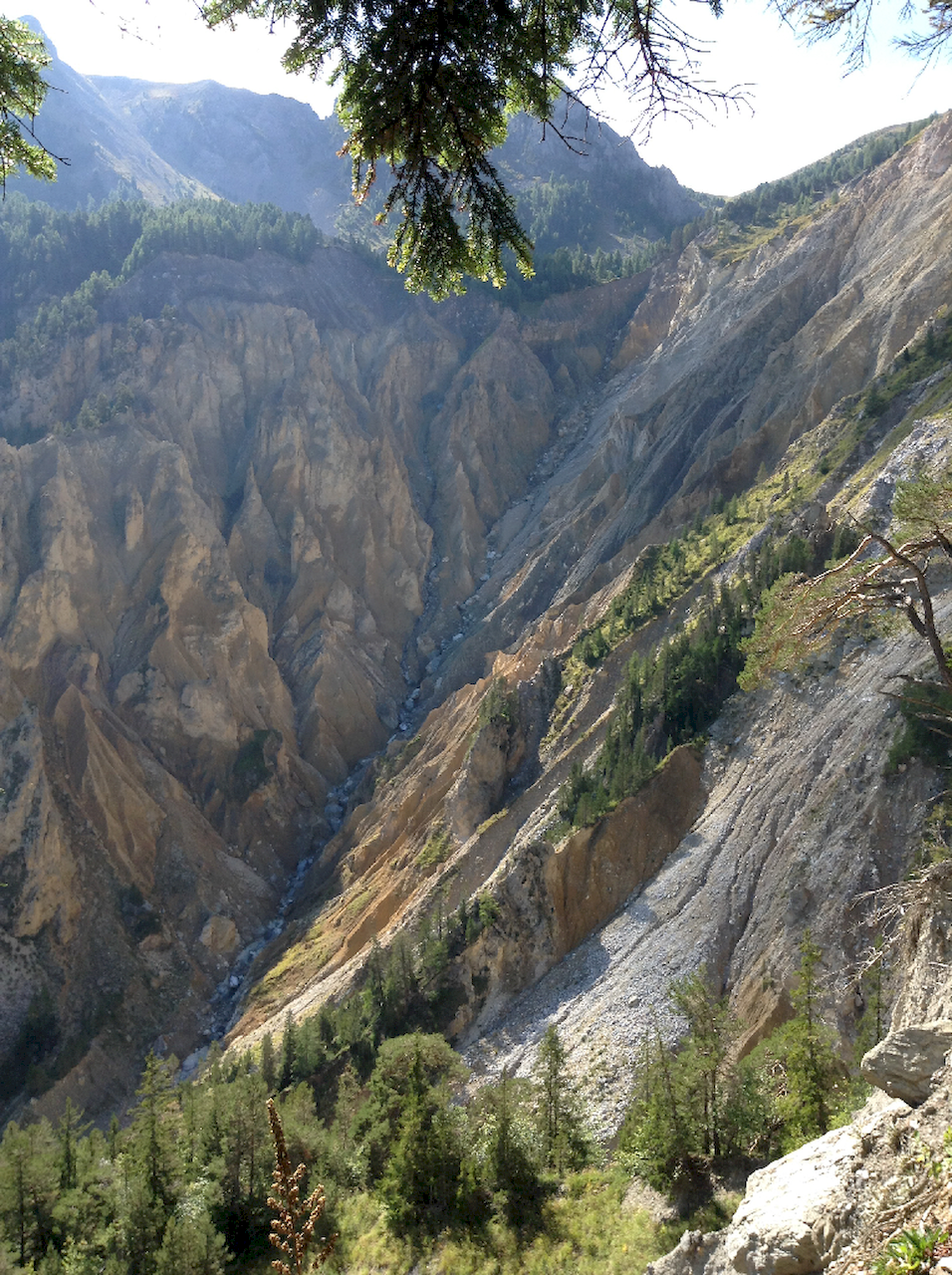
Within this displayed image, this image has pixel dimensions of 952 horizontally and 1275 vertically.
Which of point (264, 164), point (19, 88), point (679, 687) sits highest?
point (264, 164)

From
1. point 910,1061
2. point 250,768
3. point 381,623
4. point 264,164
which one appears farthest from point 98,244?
point 910,1061

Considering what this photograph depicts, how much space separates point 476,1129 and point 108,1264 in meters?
7.81

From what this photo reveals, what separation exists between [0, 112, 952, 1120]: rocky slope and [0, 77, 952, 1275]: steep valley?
0.66ft

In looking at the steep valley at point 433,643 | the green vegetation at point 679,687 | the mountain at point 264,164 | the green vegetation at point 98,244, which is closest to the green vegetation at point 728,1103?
the steep valley at point 433,643

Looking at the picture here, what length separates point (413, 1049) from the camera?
21281 millimetres

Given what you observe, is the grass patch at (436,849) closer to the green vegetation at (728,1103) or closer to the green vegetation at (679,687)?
the green vegetation at (679,687)

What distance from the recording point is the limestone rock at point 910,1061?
6.76 metres

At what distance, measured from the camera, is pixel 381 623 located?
6028 centimetres

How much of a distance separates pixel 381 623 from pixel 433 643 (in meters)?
4.15

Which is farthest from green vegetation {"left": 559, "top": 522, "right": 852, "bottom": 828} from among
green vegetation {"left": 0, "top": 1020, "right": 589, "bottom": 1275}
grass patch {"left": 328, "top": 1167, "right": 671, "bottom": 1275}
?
grass patch {"left": 328, "top": 1167, "right": 671, "bottom": 1275}

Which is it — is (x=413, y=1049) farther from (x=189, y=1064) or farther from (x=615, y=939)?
(x=189, y=1064)

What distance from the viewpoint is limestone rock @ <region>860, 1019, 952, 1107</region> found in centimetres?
676

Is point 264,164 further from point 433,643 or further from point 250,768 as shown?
point 250,768

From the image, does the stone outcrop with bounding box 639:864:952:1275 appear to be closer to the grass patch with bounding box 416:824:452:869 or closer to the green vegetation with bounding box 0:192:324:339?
the grass patch with bounding box 416:824:452:869
